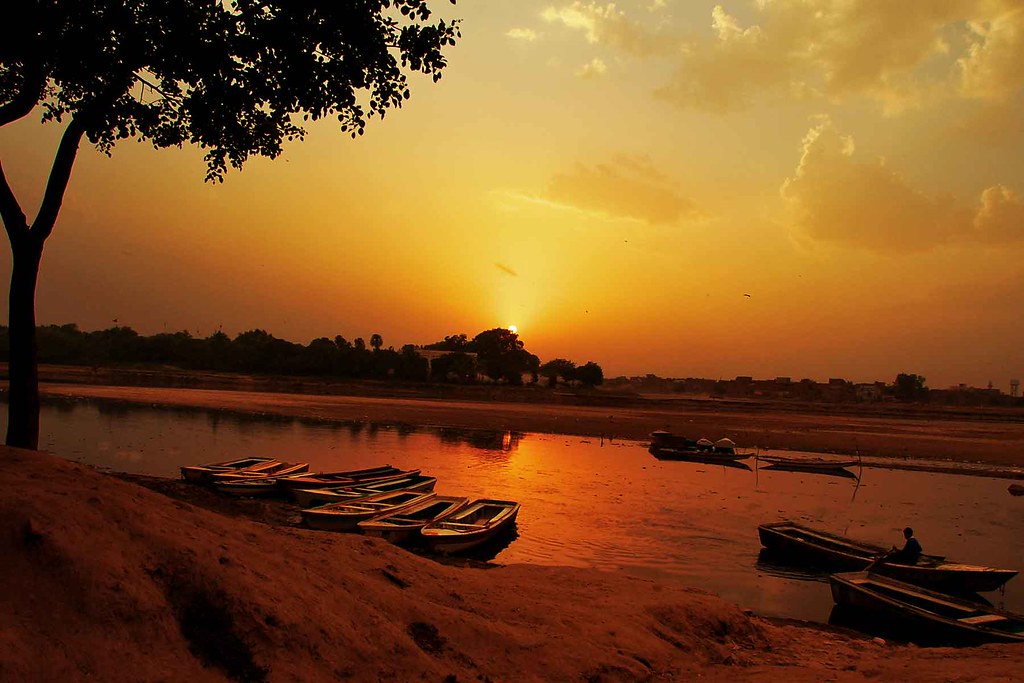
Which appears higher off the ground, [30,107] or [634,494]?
[30,107]

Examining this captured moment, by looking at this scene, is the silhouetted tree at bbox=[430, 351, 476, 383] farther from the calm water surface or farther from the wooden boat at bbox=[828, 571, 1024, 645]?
the wooden boat at bbox=[828, 571, 1024, 645]

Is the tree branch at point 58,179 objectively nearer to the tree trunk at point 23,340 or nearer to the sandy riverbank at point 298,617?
the tree trunk at point 23,340

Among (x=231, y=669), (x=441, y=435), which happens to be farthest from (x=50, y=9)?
(x=441, y=435)

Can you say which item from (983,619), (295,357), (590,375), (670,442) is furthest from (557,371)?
(983,619)

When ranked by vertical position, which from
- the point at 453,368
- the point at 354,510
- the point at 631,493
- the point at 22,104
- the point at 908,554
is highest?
the point at 22,104

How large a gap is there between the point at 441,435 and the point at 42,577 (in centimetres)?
4464

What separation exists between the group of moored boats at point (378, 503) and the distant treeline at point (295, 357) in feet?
294

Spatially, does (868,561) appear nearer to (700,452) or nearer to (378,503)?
(378,503)

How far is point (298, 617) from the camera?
6836 millimetres

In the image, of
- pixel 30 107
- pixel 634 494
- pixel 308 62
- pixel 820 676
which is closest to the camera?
pixel 820 676

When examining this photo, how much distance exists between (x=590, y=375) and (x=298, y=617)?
13667 cm

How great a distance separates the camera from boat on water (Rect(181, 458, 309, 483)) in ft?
77.0

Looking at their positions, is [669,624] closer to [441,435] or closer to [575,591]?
[575,591]

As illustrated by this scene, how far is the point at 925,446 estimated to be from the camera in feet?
178
